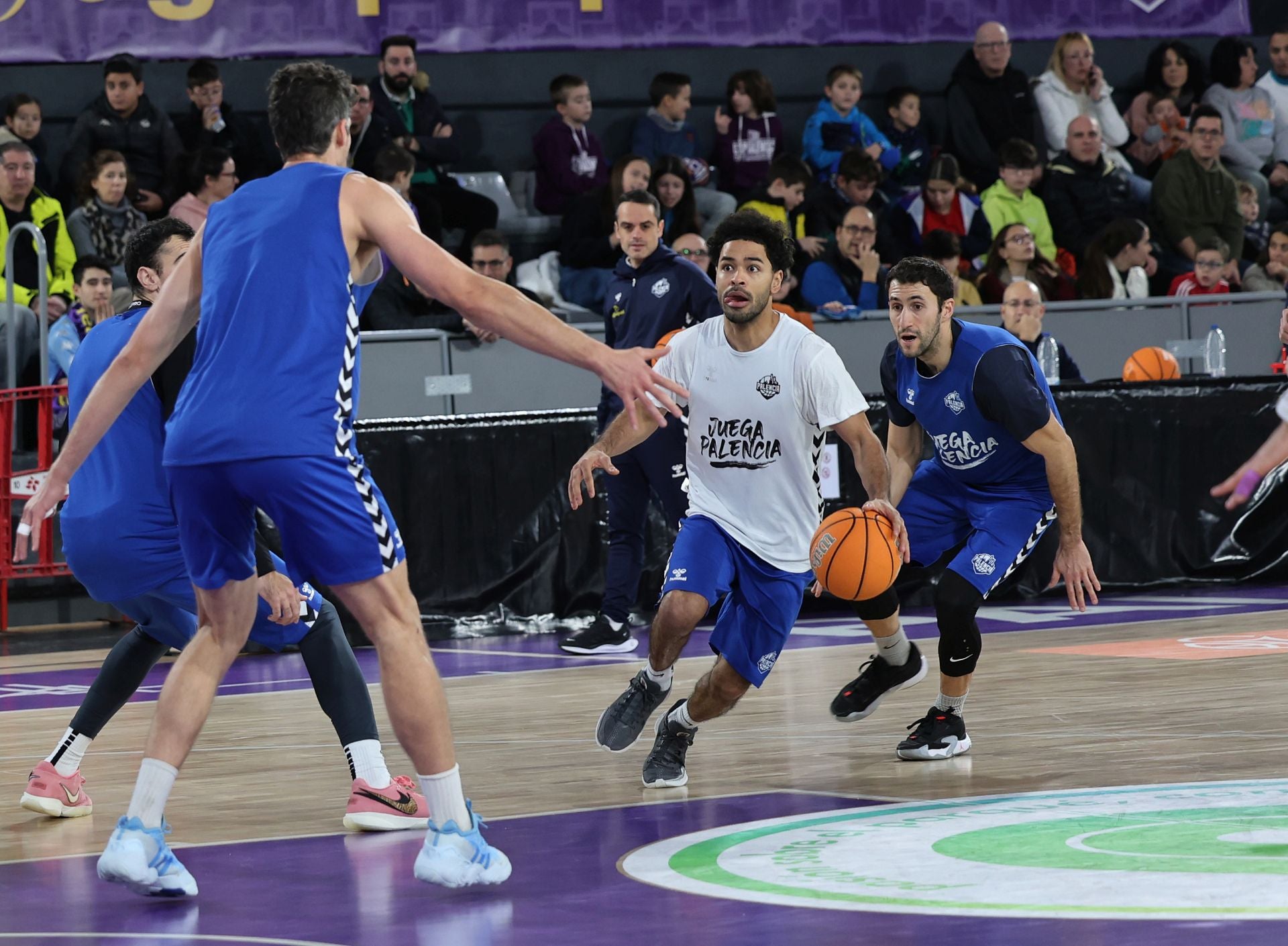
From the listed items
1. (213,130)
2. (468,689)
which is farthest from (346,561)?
(213,130)

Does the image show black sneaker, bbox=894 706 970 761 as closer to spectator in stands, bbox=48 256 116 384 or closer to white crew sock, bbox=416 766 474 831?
white crew sock, bbox=416 766 474 831

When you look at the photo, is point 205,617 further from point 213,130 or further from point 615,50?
point 615,50

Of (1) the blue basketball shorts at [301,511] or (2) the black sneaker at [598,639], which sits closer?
(1) the blue basketball shorts at [301,511]

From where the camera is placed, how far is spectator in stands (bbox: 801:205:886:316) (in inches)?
565

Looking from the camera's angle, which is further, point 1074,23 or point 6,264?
point 1074,23

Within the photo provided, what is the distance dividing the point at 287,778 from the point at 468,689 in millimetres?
2562

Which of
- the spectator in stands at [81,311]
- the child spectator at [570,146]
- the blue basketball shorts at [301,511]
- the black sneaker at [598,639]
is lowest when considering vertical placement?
the black sneaker at [598,639]

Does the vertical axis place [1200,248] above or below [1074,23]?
below

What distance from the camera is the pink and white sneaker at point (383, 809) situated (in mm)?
5609

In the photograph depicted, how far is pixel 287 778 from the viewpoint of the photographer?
266 inches

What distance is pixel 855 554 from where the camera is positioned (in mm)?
6836

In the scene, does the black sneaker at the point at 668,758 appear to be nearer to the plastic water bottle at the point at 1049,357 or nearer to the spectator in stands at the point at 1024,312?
the spectator in stands at the point at 1024,312

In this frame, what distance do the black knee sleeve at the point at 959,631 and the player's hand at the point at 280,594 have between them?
2458mm

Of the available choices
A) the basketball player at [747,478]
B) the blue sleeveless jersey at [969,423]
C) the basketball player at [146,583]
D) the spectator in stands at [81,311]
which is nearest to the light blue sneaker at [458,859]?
the basketball player at [146,583]
